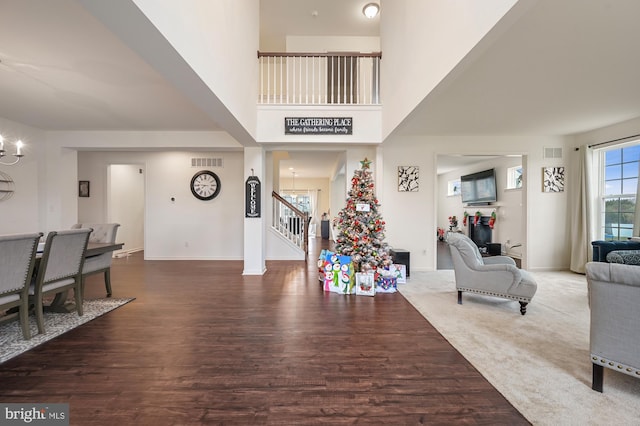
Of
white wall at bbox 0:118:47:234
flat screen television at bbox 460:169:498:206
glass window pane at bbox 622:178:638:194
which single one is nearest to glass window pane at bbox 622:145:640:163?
glass window pane at bbox 622:178:638:194

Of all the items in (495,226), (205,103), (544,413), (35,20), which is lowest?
(544,413)

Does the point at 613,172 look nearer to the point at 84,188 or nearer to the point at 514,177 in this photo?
the point at 514,177

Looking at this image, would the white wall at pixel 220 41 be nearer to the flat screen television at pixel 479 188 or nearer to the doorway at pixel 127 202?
the doorway at pixel 127 202

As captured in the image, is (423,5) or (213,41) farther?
(423,5)

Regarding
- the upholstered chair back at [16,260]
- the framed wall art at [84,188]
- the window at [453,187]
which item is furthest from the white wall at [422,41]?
→ the framed wall art at [84,188]

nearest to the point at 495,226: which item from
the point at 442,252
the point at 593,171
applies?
the point at 442,252

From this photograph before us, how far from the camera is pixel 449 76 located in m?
2.38

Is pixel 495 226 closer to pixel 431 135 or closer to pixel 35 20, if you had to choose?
pixel 431 135

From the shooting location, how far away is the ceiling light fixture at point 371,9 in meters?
5.16

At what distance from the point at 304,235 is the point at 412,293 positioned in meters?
3.36

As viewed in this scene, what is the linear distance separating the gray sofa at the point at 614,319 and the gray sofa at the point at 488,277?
139 centimetres

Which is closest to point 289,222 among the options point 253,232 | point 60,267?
point 253,232

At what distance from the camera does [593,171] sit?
5016mm

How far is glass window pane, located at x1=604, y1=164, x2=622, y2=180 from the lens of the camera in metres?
4.72
